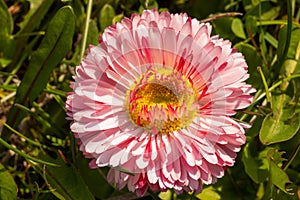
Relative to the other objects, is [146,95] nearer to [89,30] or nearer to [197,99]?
[197,99]

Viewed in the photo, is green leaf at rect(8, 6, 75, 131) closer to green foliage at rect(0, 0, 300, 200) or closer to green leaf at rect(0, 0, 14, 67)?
green foliage at rect(0, 0, 300, 200)

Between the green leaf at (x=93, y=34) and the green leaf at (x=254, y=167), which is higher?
the green leaf at (x=93, y=34)

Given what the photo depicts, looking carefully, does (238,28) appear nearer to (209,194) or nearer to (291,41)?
(291,41)

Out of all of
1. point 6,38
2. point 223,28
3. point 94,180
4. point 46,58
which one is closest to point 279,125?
point 223,28

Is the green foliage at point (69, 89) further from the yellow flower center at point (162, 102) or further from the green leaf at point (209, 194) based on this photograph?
the yellow flower center at point (162, 102)

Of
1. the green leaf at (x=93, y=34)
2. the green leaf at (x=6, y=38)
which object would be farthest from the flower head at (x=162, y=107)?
the green leaf at (x=6, y=38)

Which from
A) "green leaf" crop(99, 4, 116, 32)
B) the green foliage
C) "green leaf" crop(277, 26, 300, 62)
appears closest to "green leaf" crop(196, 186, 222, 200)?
the green foliage
